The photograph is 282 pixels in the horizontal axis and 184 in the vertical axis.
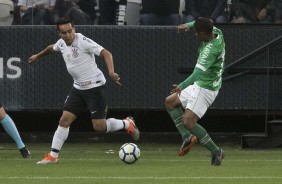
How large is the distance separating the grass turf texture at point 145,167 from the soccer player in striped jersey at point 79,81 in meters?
0.43

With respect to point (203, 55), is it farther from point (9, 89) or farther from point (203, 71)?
point (9, 89)

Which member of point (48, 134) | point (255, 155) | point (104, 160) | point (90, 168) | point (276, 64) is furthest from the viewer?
point (48, 134)

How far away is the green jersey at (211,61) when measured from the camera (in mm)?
14203

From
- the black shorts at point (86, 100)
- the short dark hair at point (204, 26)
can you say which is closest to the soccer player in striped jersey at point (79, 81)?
the black shorts at point (86, 100)

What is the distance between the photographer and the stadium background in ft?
62.0

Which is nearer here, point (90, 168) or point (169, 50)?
point (90, 168)

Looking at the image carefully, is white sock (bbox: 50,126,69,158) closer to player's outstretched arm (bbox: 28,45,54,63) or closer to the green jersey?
player's outstretched arm (bbox: 28,45,54,63)

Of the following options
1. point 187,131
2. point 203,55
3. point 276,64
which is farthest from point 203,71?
point 276,64

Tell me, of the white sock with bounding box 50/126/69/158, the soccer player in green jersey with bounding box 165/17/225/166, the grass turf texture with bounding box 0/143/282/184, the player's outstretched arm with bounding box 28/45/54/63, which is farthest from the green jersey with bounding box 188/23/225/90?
the player's outstretched arm with bounding box 28/45/54/63

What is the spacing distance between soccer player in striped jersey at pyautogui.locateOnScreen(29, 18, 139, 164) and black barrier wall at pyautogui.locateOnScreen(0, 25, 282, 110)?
355 cm

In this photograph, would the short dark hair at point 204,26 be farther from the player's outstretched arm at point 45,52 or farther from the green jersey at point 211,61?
the player's outstretched arm at point 45,52

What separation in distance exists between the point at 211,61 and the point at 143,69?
502cm

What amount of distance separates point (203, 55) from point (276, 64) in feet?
15.8

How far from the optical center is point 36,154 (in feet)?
56.0
